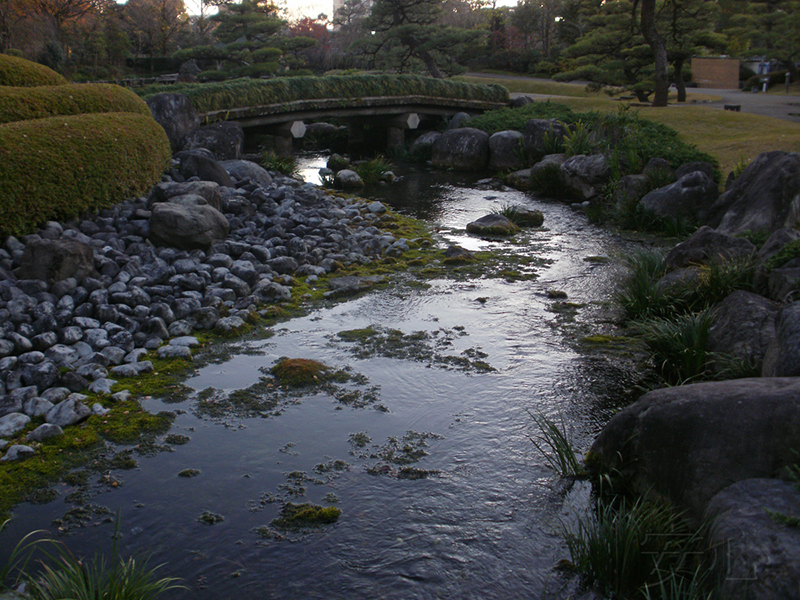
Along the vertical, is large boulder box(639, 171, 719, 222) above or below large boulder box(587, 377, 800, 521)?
above

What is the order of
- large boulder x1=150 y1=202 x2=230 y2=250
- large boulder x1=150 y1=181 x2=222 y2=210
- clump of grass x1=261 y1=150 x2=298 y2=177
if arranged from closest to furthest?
large boulder x1=150 y1=202 x2=230 y2=250 < large boulder x1=150 y1=181 x2=222 y2=210 < clump of grass x1=261 y1=150 x2=298 y2=177

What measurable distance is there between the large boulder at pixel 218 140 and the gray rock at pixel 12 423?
32.9ft

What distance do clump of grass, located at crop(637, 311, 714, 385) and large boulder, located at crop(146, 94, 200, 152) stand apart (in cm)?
1086

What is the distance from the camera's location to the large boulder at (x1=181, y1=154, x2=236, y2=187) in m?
11.0

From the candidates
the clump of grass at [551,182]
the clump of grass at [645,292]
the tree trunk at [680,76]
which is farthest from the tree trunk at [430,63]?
the clump of grass at [645,292]

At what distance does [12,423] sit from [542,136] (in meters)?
14.7

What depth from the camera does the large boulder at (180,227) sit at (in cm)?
791

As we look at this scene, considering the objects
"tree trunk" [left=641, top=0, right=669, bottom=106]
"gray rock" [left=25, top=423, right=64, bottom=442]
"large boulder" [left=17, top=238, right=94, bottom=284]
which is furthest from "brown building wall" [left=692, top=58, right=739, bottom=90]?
"gray rock" [left=25, top=423, right=64, bottom=442]

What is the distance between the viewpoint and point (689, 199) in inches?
407

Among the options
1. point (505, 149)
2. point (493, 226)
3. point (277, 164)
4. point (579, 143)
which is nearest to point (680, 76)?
point (505, 149)

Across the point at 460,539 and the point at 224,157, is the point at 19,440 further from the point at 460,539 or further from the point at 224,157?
the point at 224,157

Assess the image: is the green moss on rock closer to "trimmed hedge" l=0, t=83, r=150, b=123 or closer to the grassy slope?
"trimmed hedge" l=0, t=83, r=150, b=123

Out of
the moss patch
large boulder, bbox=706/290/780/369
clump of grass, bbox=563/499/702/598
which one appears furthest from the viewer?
large boulder, bbox=706/290/780/369

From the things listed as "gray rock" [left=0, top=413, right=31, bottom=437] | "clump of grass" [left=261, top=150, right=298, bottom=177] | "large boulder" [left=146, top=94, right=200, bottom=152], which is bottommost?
"gray rock" [left=0, top=413, right=31, bottom=437]
